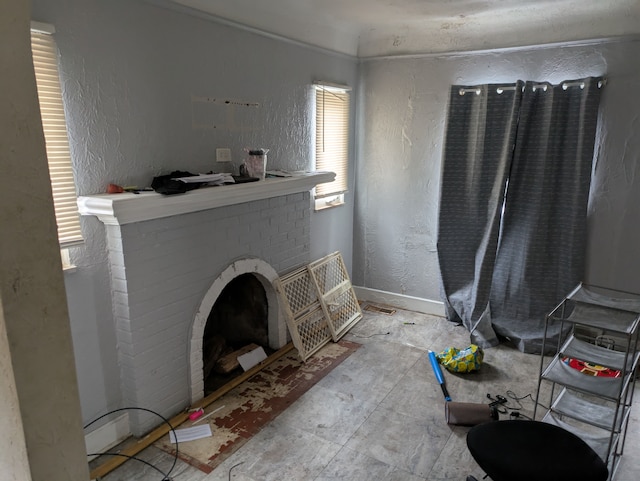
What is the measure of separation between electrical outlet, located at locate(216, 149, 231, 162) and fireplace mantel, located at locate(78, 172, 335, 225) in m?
0.26

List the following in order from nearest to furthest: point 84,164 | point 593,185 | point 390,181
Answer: point 84,164, point 593,185, point 390,181

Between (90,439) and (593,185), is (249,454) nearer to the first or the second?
(90,439)

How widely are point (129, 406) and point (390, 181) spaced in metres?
2.85

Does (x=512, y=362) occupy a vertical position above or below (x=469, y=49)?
below

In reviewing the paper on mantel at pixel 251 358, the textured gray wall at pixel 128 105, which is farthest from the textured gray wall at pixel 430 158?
the paper on mantel at pixel 251 358

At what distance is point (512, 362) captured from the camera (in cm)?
347

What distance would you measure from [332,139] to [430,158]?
880mm

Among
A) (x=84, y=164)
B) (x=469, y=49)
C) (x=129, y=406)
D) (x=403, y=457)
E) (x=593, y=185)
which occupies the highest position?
(x=469, y=49)

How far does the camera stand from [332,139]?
4.03 metres

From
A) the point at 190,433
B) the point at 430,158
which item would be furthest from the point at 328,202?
the point at 190,433

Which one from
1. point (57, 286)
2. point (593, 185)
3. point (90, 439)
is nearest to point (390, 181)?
point (593, 185)

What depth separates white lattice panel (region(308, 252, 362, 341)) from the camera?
3.81 m

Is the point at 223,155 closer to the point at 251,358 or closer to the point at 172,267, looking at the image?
the point at 172,267

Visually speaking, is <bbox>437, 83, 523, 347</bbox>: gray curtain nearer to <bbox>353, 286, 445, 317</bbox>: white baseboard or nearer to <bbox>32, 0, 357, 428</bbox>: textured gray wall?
<bbox>353, 286, 445, 317</bbox>: white baseboard
